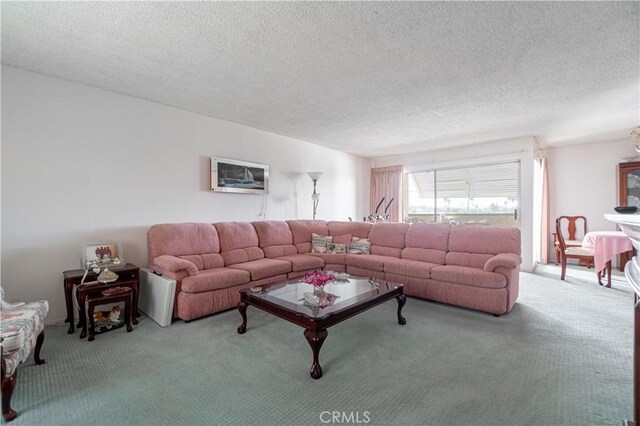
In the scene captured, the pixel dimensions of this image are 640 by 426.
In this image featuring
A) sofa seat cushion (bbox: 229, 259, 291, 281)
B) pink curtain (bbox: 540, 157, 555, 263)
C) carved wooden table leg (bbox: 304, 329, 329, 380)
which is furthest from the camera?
pink curtain (bbox: 540, 157, 555, 263)

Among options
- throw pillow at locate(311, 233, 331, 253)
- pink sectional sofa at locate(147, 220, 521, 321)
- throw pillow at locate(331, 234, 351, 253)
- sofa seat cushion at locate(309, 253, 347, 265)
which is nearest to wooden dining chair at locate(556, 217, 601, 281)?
pink sectional sofa at locate(147, 220, 521, 321)

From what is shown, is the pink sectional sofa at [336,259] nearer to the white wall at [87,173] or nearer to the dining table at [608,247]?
the white wall at [87,173]

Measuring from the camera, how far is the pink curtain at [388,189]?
21.5ft

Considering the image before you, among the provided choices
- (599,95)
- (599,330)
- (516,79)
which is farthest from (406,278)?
(599,95)

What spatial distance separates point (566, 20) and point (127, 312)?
409cm

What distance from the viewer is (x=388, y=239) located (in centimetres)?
443

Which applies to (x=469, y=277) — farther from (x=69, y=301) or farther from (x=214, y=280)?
(x=69, y=301)

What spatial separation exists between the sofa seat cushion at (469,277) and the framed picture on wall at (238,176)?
2.79 m

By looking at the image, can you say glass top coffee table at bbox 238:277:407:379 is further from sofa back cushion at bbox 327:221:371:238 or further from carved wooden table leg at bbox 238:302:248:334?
sofa back cushion at bbox 327:221:371:238

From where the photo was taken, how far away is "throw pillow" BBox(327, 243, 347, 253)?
4.44m

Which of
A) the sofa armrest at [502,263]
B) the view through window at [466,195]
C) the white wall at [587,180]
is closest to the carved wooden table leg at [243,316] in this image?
the sofa armrest at [502,263]

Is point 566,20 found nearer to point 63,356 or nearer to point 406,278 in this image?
point 406,278

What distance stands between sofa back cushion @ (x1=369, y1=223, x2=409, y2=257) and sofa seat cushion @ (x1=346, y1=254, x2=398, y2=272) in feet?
0.69

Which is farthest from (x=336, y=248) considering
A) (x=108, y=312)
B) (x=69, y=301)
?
(x=69, y=301)
